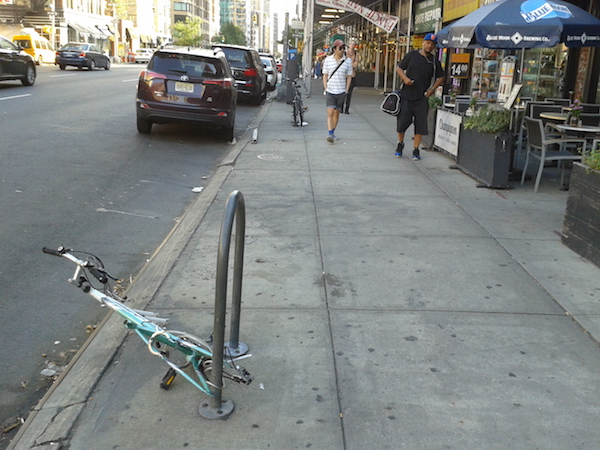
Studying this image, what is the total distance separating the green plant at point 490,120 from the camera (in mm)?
8180

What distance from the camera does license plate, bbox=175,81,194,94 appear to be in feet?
37.8

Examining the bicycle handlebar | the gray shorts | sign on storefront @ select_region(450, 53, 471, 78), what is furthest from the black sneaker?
sign on storefront @ select_region(450, 53, 471, 78)

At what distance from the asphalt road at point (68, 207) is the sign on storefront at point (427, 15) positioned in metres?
8.49

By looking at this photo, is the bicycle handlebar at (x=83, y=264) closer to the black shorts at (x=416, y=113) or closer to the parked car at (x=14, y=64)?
the black shorts at (x=416, y=113)

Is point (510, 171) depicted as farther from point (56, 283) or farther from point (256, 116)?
point (256, 116)

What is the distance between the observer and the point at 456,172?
30.7 feet

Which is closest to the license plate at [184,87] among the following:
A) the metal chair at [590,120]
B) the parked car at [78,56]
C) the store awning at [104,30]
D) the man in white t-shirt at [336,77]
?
the man in white t-shirt at [336,77]

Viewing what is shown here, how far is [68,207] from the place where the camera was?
7.03 m

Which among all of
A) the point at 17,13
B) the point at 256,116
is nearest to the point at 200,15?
the point at 17,13

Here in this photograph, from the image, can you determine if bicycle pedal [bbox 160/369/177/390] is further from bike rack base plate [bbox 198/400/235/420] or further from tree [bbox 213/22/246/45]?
tree [bbox 213/22/246/45]

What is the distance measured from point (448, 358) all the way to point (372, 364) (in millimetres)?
452

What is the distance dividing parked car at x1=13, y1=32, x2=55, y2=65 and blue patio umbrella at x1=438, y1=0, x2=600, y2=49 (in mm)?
37639

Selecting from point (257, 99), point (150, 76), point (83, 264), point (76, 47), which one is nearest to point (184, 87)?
point (150, 76)

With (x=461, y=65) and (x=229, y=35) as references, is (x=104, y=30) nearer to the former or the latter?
(x=461, y=65)
